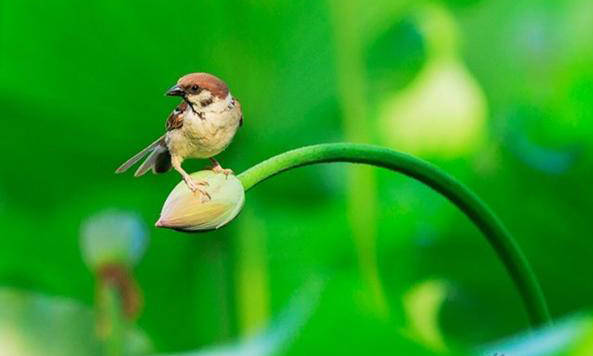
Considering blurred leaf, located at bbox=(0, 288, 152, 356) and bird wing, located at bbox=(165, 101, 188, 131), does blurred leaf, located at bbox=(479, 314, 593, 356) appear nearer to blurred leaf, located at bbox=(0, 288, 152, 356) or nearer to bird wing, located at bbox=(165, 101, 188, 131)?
bird wing, located at bbox=(165, 101, 188, 131)

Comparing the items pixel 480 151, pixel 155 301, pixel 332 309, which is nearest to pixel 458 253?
pixel 480 151

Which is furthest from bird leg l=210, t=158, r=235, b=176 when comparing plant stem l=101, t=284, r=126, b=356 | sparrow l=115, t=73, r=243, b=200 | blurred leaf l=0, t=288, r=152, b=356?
blurred leaf l=0, t=288, r=152, b=356

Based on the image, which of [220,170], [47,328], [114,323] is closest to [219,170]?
[220,170]

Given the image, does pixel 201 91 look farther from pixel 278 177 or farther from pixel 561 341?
pixel 278 177

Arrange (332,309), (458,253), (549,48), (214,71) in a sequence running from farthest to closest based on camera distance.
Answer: (549,48) < (458,253) < (214,71) < (332,309)

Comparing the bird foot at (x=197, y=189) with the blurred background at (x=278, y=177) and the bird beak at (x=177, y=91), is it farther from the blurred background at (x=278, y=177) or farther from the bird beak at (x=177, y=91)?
the blurred background at (x=278, y=177)

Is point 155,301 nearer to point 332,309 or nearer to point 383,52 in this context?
point 383,52

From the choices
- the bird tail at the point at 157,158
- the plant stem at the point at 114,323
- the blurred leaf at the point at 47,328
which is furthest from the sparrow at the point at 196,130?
the blurred leaf at the point at 47,328
